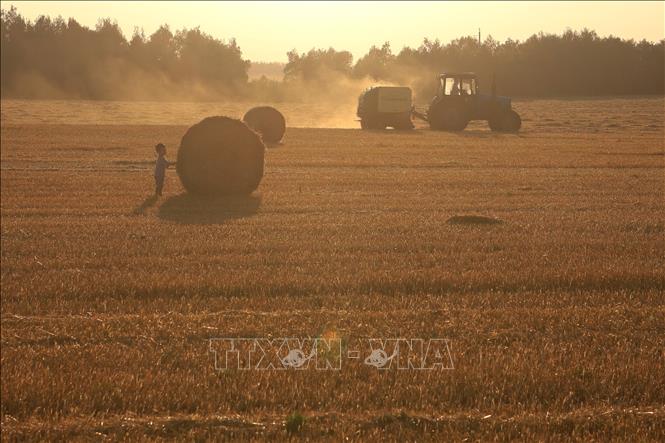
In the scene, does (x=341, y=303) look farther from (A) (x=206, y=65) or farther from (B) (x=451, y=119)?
(A) (x=206, y=65)

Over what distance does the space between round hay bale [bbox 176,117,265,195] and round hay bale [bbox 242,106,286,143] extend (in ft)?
54.2

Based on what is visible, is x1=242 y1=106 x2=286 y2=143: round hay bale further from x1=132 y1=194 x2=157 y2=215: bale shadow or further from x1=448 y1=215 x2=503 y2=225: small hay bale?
x1=448 y1=215 x2=503 y2=225: small hay bale

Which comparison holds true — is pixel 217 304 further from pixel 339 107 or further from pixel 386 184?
pixel 339 107

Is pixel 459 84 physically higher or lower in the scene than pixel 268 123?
higher

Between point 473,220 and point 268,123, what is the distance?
72.9 feet

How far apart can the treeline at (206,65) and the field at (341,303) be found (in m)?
26.1

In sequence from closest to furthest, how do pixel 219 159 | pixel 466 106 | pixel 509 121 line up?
pixel 219 159
pixel 509 121
pixel 466 106

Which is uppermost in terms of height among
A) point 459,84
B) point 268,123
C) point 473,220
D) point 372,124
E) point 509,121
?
point 459,84

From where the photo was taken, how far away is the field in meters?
6.43

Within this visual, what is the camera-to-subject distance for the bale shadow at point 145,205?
16688 mm

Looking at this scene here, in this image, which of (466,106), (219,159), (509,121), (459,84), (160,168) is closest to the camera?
(160,168)

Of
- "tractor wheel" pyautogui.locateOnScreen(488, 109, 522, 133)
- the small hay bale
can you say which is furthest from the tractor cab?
the small hay bale

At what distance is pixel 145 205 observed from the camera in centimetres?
1766

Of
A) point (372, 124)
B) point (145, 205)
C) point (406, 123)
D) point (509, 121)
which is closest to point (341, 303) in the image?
point (145, 205)
